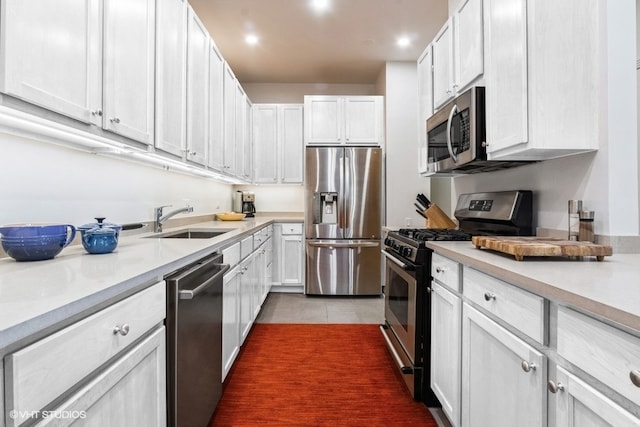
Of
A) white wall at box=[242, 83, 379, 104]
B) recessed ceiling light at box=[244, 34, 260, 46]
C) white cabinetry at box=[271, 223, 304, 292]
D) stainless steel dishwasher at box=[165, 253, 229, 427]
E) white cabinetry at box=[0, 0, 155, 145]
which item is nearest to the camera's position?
white cabinetry at box=[0, 0, 155, 145]

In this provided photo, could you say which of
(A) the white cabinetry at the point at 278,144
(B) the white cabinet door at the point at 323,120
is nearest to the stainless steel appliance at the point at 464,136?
(B) the white cabinet door at the point at 323,120

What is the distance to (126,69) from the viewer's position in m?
1.54

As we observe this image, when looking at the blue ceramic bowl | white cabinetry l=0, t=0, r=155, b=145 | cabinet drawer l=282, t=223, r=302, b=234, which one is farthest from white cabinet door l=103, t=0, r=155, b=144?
cabinet drawer l=282, t=223, r=302, b=234

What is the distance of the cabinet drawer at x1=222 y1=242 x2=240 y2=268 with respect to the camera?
1.98 m

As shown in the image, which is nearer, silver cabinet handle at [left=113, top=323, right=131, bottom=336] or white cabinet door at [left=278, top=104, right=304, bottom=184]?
silver cabinet handle at [left=113, top=323, right=131, bottom=336]

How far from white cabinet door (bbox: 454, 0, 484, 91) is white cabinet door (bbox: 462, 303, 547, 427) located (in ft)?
4.34

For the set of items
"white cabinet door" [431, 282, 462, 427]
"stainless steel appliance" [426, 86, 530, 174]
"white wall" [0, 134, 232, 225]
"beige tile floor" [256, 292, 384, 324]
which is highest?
"stainless steel appliance" [426, 86, 530, 174]

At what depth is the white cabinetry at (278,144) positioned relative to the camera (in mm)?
4637

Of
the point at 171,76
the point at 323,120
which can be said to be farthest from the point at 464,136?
the point at 323,120

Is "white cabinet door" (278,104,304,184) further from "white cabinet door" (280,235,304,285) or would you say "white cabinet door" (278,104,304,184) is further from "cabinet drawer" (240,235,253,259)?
"cabinet drawer" (240,235,253,259)

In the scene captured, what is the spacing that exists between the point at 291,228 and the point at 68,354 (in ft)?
11.8

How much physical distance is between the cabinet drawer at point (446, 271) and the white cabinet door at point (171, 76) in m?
1.60

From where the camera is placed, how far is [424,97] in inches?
109

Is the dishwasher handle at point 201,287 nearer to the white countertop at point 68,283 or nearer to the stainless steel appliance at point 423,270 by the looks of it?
the white countertop at point 68,283
